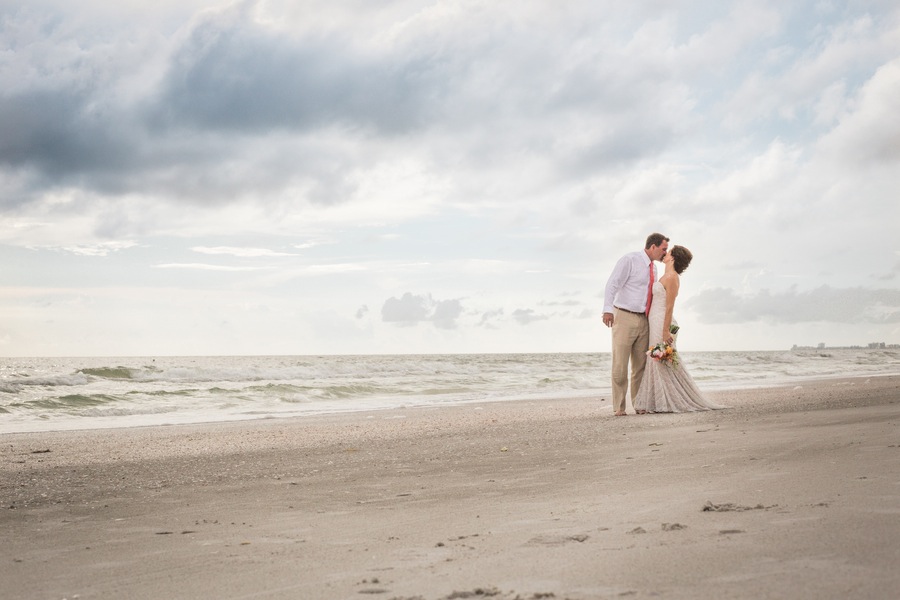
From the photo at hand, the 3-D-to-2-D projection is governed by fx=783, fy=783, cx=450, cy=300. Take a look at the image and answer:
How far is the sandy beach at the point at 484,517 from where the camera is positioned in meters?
2.51

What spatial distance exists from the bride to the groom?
0.43ft

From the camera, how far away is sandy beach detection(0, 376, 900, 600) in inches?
98.7

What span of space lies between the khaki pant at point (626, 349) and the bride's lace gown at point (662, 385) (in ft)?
0.49

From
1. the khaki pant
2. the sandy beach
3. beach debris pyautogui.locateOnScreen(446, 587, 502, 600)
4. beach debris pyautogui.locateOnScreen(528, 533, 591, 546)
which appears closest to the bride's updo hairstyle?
the khaki pant

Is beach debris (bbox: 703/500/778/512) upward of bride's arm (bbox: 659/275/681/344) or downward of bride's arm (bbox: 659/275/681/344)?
downward

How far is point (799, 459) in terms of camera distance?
15.8 feet

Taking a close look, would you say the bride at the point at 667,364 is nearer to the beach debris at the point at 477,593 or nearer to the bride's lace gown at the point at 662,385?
the bride's lace gown at the point at 662,385

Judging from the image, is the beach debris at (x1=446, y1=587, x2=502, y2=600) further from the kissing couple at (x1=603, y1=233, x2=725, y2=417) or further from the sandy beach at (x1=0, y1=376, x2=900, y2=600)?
the kissing couple at (x1=603, y1=233, x2=725, y2=417)

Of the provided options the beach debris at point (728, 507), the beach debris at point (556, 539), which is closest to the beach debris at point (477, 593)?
the beach debris at point (556, 539)

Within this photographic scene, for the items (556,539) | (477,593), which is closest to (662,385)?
(556,539)

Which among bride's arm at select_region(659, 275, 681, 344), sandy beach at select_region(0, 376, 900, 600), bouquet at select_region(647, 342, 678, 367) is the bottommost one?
sandy beach at select_region(0, 376, 900, 600)

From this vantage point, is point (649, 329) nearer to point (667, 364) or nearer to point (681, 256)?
point (667, 364)

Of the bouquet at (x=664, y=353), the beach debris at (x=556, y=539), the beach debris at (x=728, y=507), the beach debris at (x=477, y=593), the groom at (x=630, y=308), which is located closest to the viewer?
the beach debris at (x=477, y=593)

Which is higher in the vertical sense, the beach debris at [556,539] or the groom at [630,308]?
the groom at [630,308]
